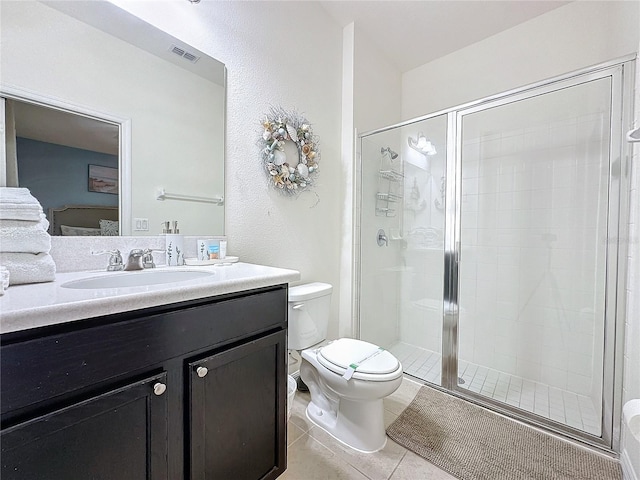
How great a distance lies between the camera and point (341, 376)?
4.40 ft

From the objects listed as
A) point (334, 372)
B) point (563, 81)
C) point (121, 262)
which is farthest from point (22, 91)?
point (563, 81)

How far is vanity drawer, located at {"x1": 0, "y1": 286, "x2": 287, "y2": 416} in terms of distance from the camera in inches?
21.1

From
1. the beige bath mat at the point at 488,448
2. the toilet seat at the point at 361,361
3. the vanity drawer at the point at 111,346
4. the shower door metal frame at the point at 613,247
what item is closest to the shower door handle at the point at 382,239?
the toilet seat at the point at 361,361

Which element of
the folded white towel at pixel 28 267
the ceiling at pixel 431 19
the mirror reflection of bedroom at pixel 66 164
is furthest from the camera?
the ceiling at pixel 431 19

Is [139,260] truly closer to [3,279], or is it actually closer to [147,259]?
[147,259]

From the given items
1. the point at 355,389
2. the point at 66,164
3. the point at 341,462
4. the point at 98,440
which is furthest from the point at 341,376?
the point at 66,164

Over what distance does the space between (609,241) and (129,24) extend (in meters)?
2.44

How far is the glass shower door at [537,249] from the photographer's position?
1.63 m

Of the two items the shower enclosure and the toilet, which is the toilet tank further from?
the shower enclosure

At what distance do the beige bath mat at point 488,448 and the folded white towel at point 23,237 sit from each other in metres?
1.70

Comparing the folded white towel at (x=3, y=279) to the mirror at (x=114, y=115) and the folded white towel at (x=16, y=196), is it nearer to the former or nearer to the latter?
the folded white towel at (x=16, y=196)

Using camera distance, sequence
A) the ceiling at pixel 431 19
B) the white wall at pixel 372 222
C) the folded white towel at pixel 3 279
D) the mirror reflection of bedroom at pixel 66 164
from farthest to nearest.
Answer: the white wall at pixel 372 222 < the ceiling at pixel 431 19 < the mirror reflection of bedroom at pixel 66 164 < the folded white towel at pixel 3 279

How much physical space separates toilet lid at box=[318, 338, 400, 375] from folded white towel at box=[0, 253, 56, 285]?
115 centimetres

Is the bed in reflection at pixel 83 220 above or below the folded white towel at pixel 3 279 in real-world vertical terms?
above
